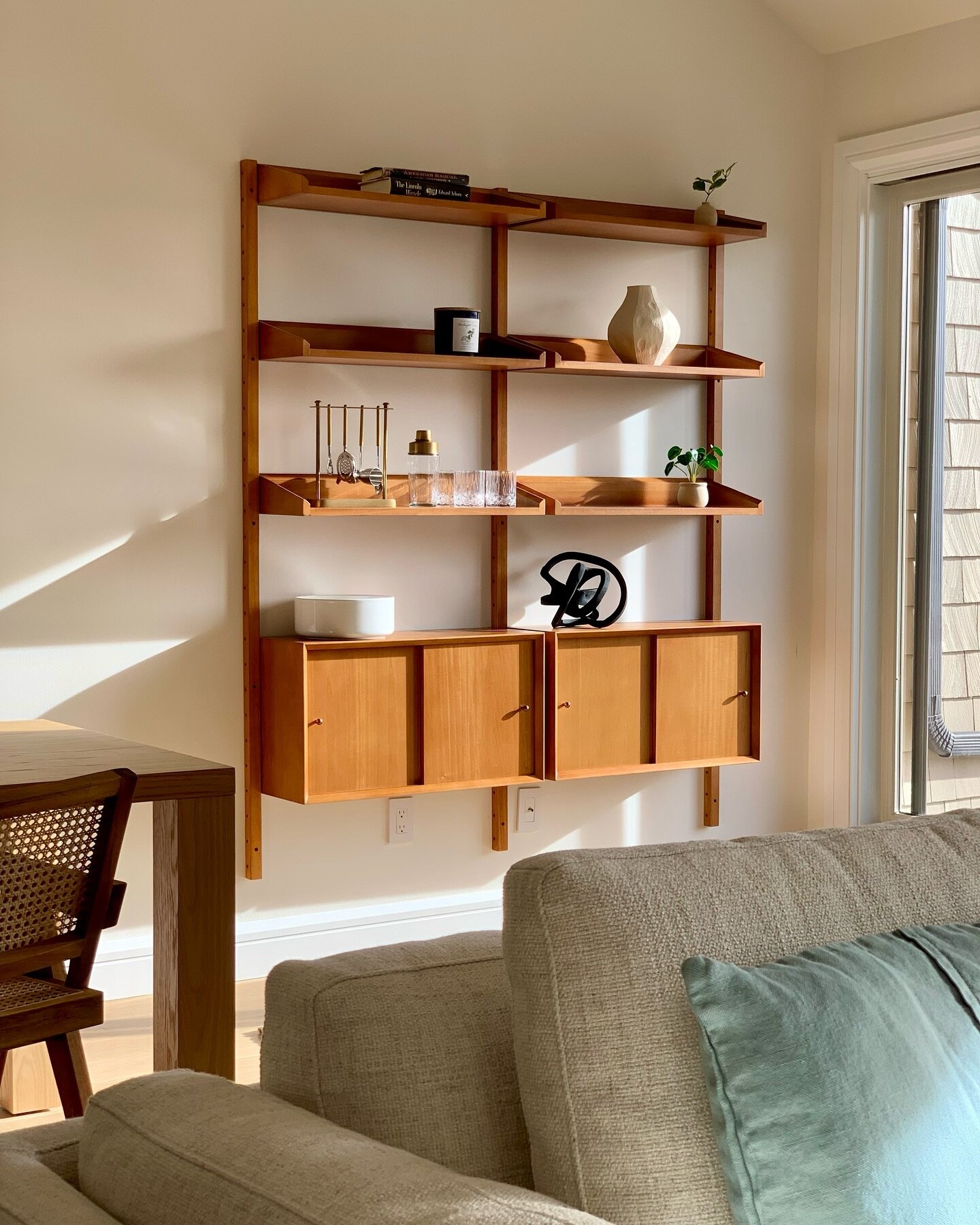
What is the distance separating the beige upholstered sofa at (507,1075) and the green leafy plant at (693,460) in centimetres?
292

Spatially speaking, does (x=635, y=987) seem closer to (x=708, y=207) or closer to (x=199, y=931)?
(x=199, y=931)

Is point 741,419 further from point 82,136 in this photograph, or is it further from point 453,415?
point 82,136

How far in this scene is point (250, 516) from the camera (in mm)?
3799

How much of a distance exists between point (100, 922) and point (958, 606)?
3.16m

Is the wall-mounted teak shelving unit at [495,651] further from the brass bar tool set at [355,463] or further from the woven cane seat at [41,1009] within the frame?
the woven cane seat at [41,1009]

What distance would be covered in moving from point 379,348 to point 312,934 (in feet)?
5.24

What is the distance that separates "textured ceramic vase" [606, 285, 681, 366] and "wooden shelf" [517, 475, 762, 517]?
388 millimetres

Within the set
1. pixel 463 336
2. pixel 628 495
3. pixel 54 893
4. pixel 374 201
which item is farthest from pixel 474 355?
pixel 54 893

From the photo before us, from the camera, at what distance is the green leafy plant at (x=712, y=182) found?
4230 mm

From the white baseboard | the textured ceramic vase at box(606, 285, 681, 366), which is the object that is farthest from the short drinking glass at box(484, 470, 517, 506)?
the white baseboard

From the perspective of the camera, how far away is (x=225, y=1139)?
1.13 metres

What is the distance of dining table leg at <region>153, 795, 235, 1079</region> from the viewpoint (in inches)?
91.6

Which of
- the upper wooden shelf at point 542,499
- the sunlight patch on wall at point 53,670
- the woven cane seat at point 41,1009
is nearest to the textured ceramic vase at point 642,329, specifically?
the upper wooden shelf at point 542,499

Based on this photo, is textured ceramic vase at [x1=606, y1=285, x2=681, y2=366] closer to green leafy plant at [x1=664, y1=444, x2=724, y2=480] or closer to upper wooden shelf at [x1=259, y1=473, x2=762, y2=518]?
green leafy plant at [x1=664, y1=444, x2=724, y2=480]
